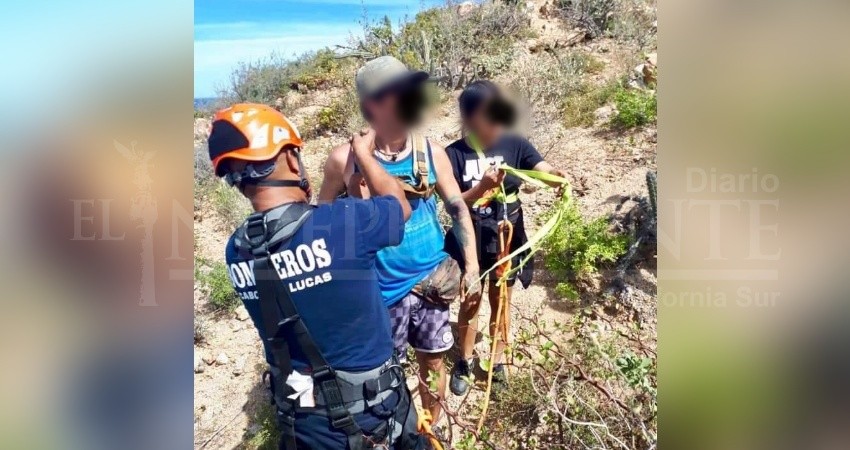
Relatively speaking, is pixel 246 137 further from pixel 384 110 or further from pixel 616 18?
pixel 616 18

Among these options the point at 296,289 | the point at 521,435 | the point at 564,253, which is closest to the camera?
the point at 296,289

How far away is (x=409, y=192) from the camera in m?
2.32

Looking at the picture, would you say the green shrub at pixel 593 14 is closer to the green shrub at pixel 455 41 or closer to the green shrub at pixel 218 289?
the green shrub at pixel 455 41

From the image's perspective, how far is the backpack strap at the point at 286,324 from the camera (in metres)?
1.59

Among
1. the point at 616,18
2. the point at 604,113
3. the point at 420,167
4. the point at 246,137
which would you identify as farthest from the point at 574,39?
the point at 246,137

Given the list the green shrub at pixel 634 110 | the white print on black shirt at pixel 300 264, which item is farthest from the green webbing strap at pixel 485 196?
the green shrub at pixel 634 110

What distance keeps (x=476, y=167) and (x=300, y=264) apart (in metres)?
1.50

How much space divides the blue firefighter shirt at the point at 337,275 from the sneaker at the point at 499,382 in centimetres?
154
